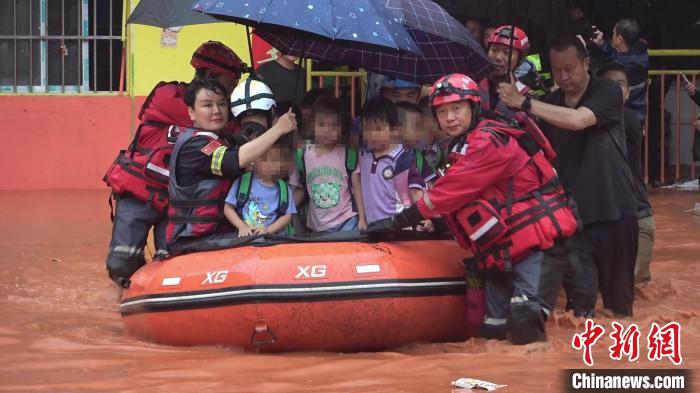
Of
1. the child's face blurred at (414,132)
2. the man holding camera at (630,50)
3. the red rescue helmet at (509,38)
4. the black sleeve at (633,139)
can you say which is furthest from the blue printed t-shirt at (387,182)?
the man holding camera at (630,50)

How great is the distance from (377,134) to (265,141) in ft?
2.60

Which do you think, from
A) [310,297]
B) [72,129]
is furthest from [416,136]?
[72,129]

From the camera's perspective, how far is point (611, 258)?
7395 millimetres

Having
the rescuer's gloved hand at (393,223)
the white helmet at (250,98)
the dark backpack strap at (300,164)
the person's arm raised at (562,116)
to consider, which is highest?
the white helmet at (250,98)

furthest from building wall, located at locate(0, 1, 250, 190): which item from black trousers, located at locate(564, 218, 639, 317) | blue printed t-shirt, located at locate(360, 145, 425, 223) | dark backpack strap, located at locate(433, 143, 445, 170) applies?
black trousers, located at locate(564, 218, 639, 317)

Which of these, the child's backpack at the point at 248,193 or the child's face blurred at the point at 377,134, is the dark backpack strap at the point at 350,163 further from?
the child's backpack at the point at 248,193

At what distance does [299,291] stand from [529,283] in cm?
119

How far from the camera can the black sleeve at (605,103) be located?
23.8ft

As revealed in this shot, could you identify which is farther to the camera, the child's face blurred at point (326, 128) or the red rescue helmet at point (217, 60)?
the red rescue helmet at point (217, 60)

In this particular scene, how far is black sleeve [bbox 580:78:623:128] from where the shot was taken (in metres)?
7.27

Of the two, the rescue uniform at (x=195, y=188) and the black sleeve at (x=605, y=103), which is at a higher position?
the black sleeve at (x=605, y=103)

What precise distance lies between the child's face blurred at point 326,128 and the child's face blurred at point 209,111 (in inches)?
21.0

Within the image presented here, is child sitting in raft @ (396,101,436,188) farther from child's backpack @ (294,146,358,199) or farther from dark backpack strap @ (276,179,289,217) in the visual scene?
dark backpack strap @ (276,179,289,217)

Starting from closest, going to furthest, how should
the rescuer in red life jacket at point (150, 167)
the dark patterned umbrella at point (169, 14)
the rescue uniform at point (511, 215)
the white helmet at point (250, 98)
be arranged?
1. the rescue uniform at point (511, 215)
2. the white helmet at point (250, 98)
3. the rescuer in red life jacket at point (150, 167)
4. the dark patterned umbrella at point (169, 14)
